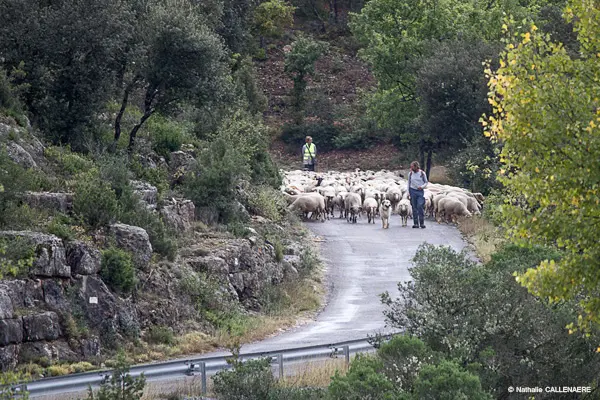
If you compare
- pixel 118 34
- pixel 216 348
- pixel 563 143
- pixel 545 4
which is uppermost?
pixel 545 4

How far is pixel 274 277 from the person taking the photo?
88.1 ft

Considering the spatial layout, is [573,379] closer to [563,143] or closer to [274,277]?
[563,143]

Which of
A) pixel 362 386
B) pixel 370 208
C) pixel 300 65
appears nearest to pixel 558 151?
pixel 362 386

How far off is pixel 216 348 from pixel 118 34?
35.9ft

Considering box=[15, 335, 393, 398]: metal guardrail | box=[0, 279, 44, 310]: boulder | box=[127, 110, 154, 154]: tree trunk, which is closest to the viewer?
box=[15, 335, 393, 398]: metal guardrail

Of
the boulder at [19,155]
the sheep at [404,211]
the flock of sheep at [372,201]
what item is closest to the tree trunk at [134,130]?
the boulder at [19,155]

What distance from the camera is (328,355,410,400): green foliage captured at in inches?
509

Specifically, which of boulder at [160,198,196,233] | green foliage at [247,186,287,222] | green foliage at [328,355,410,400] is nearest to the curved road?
green foliage at [247,186,287,222]

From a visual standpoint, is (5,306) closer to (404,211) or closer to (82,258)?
(82,258)

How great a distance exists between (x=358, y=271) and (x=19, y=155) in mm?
9780

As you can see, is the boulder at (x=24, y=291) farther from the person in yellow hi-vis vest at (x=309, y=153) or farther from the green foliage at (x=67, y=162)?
the person in yellow hi-vis vest at (x=309, y=153)

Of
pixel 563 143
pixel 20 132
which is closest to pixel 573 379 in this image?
pixel 563 143

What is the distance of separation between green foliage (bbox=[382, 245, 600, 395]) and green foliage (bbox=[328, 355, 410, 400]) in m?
1.61

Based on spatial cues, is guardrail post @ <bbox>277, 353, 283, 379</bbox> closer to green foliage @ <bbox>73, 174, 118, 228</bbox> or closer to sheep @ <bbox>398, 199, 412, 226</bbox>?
green foliage @ <bbox>73, 174, 118, 228</bbox>
